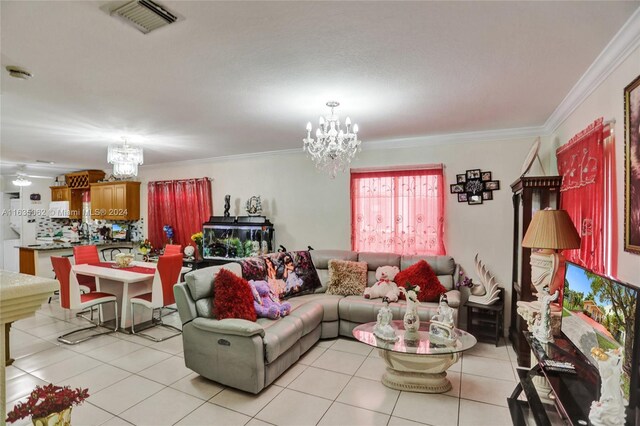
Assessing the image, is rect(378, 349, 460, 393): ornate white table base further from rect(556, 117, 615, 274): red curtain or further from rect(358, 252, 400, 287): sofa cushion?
rect(358, 252, 400, 287): sofa cushion

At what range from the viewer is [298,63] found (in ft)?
7.43

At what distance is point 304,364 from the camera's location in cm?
324

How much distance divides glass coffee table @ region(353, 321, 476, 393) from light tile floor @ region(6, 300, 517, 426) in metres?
0.08

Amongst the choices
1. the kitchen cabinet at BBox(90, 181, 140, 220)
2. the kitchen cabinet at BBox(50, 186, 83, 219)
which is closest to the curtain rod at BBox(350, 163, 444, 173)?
the kitchen cabinet at BBox(90, 181, 140, 220)

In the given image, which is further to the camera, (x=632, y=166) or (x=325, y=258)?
(x=325, y=258)

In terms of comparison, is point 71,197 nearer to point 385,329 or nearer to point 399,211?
point 399,211

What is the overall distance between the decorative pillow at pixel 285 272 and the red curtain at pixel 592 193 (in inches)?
113

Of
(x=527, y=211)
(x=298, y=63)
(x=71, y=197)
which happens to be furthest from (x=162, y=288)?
(x=71, y=197)

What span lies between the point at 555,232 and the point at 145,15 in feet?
10.1

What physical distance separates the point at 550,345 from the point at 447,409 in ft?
2.93

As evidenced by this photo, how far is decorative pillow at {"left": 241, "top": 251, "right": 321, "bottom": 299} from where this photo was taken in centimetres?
376

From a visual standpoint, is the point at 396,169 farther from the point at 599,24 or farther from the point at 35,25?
the point at 35,25

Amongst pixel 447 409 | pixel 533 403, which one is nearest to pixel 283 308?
pixel 447 409

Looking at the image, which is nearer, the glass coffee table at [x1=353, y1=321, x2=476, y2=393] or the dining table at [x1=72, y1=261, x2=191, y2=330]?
the glass coffee table at [x1=353, y1=321, x2=476, y2=393]
